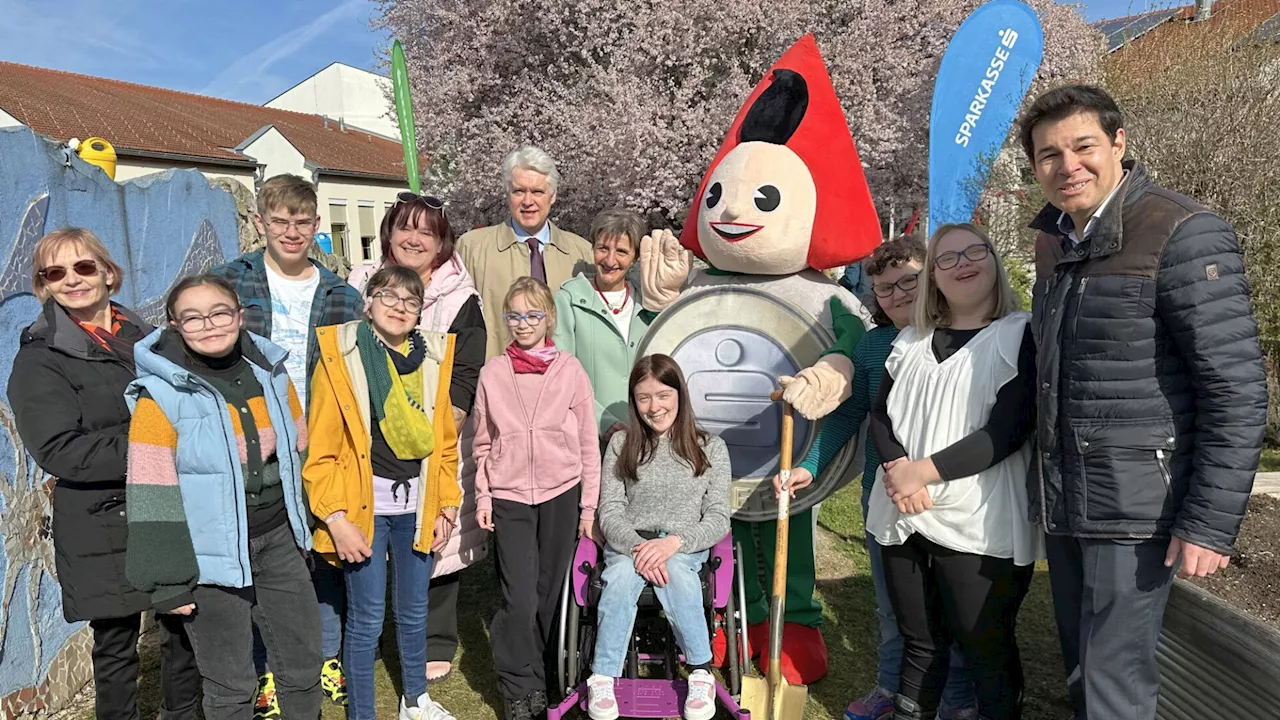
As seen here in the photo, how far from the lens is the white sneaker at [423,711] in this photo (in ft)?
9.23

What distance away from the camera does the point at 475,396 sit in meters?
3.00

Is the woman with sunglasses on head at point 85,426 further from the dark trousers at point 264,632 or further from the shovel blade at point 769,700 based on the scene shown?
the shovel blade at point 769,700

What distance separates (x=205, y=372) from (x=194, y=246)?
2844 mm

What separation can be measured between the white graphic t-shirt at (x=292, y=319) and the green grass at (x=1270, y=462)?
20.1 ft

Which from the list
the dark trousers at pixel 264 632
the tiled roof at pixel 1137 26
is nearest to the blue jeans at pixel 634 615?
the dark trousers at pixel 264 632

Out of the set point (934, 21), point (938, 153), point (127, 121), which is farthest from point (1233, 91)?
point (127, 121)

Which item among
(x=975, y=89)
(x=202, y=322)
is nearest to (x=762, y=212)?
(x=202, y=322)

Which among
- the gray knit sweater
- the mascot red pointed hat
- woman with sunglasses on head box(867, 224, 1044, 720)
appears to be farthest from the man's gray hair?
woman with sunglasses on head box(867, 224, 1044, 720)

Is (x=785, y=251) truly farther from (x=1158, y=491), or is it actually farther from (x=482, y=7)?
(x=482, y=7)

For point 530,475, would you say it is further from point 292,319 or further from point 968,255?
point 968,255

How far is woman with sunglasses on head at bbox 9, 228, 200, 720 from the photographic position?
2.15 meters

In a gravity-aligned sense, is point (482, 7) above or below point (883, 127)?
above

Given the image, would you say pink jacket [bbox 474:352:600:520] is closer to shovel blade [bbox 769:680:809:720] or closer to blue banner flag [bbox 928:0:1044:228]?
shovel blade [bbox 769:680:809:720]

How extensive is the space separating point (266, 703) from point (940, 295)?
272cm
